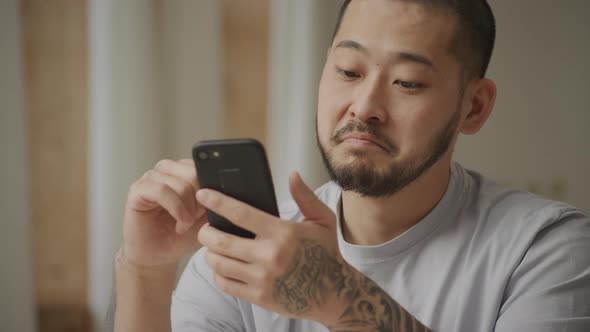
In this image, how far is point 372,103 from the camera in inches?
41.4

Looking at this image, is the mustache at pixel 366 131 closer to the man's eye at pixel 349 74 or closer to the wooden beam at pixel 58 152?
the man's eye at pixel 349 74

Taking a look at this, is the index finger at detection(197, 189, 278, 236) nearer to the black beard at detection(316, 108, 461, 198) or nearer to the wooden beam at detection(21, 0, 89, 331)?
the black beard at detection(316, 108, 461, 198)

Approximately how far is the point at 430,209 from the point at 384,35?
387 mm

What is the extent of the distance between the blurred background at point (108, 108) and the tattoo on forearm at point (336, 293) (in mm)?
929

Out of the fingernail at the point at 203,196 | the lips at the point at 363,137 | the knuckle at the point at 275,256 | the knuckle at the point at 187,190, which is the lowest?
the knuckle at the point at 275,256

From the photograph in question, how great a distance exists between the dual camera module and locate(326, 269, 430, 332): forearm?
0.84ft

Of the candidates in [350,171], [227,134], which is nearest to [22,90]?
[227,134]

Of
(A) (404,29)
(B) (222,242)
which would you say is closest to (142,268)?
(B) (222,242)

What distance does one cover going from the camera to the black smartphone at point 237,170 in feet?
2.57

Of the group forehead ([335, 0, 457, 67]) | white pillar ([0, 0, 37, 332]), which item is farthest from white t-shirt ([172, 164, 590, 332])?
white pillar ([0, 0, 37, 332])

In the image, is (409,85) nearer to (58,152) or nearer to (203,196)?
(203,196)

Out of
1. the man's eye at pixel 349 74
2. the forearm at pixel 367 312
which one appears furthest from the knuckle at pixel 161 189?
the man's eye at pixel 349 74

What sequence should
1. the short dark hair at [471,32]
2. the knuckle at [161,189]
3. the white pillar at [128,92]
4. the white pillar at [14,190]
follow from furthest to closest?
the white pillar at [128,92] < the white pillar at [14,190] < the short dark hair at [471,32] < the knuckle at [161,189]

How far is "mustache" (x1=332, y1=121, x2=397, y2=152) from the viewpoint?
106 centimetres
